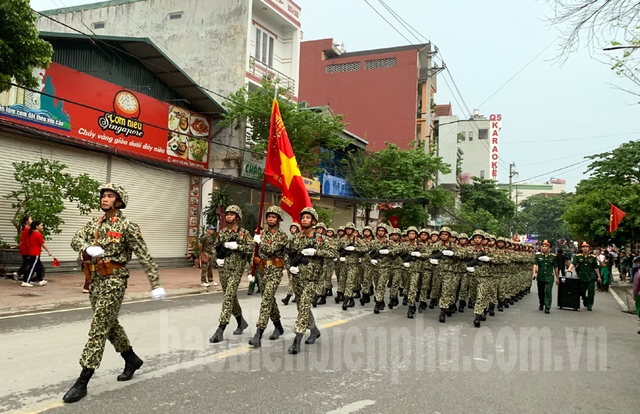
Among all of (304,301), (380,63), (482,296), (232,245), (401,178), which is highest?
(380,63)

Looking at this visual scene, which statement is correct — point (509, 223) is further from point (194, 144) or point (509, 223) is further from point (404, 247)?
point (404, 247)

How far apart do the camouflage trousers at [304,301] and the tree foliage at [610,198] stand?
65.4ft

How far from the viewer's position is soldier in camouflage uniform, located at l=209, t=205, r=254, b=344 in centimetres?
708

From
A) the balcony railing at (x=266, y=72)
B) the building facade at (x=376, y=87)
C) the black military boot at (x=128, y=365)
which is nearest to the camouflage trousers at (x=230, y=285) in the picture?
the black military boot at (x=128, y=365)

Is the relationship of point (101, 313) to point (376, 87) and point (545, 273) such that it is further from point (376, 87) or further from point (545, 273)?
point (376, 87)

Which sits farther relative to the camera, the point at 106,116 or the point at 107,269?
the point at 106,116

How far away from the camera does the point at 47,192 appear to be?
12555 mm

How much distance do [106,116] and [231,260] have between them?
39.9ft

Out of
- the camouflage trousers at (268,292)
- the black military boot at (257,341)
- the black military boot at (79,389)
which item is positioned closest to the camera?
the black military boot at (79,389)

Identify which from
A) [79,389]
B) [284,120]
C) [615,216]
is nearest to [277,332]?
[79,389]

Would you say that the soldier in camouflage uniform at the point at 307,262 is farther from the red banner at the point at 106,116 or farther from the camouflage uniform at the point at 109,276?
the red banner at the point at 106,116

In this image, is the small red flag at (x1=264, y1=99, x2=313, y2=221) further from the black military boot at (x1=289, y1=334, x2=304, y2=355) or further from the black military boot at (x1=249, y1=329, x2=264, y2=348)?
the black military boot at (x1=289, y1=334, x2=304, y2=355)

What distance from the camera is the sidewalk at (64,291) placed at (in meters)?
9.98

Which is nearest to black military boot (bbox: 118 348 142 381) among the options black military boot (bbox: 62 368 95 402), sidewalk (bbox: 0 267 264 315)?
black military boot (bbox: 62 368 95 402)
